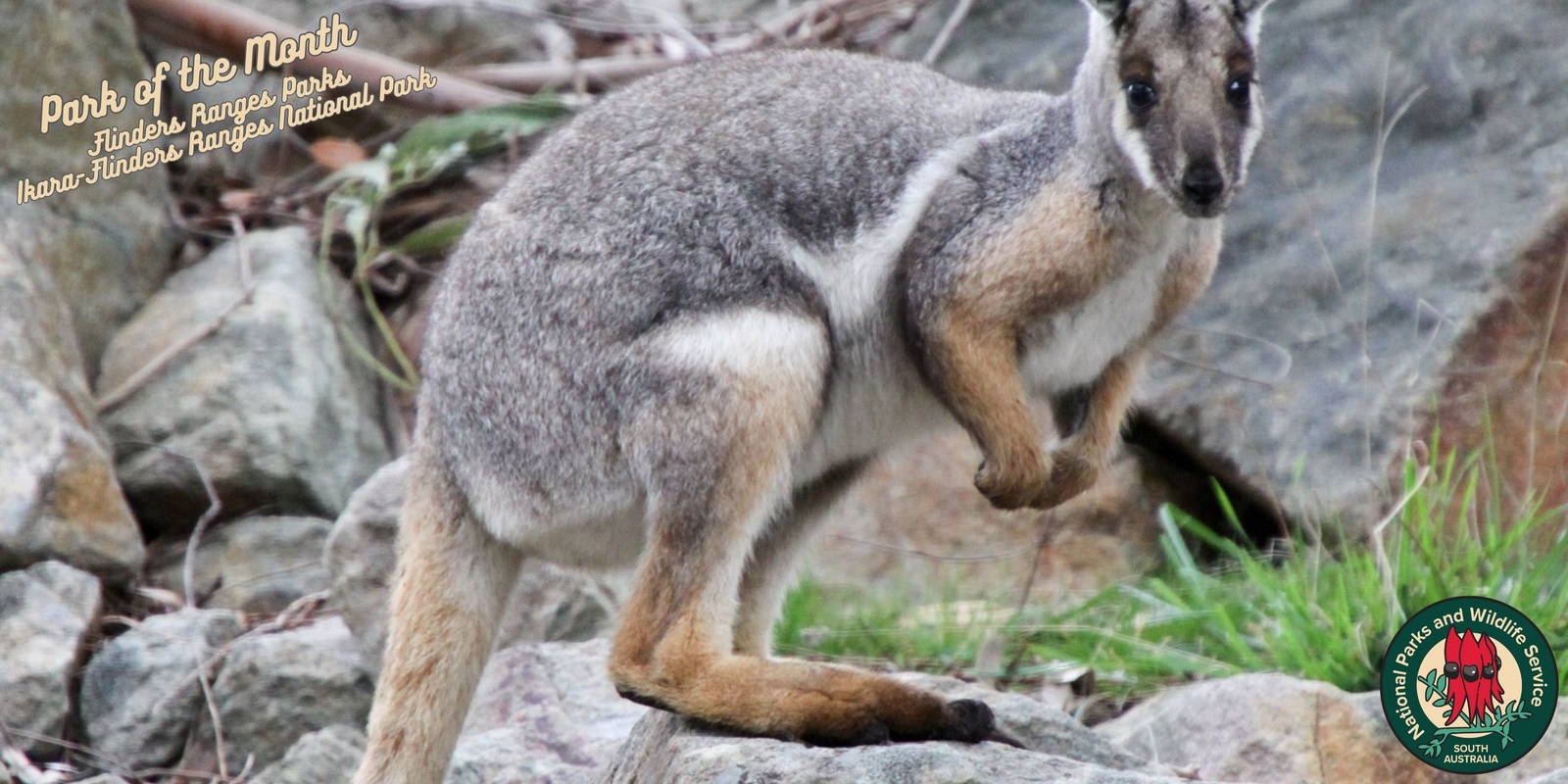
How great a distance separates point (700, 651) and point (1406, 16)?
4.95m

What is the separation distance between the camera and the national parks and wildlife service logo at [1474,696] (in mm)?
4863

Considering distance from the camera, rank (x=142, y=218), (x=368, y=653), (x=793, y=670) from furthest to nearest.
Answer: (x=142, y=218) → (x=368, y=653) → (x=793, y=670)

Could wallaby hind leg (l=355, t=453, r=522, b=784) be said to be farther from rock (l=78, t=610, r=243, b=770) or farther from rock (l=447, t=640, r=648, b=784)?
rock (l=78, t=610, r=243, b=770)

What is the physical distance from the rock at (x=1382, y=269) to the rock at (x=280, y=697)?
3365mm

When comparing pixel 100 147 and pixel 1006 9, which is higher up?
pixel 100 147

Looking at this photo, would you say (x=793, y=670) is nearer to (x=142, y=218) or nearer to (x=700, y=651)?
(x=700, y=651)

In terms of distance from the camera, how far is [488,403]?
468 centimetres

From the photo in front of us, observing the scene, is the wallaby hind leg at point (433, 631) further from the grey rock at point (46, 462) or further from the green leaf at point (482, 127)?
the green leaf at point (482, 127)

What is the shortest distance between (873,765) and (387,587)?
2897 millimetres

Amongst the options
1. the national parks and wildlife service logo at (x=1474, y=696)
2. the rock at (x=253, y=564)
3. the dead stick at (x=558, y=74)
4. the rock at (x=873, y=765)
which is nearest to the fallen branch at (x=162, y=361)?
the rock at (x=253, y=564)

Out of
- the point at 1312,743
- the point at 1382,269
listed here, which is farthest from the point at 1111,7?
the point at 1382,269

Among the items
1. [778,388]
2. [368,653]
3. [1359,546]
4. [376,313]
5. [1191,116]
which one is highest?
[1191,116]

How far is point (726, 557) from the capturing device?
4332 millimetres

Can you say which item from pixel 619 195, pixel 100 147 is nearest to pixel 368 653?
pixel 619 195
